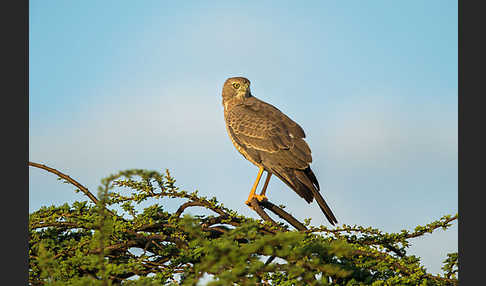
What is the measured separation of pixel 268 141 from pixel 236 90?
159cm

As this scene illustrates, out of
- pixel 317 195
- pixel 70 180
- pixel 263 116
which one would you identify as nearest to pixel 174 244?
pixel 70 180

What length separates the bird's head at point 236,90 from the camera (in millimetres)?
8375

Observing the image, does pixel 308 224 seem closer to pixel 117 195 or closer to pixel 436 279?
pixel 436 279

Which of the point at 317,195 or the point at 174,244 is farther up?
the point at 317,195

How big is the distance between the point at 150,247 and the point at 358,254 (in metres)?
1.62

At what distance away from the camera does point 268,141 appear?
7.18m

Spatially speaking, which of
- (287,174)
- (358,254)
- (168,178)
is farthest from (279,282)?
(287,174)

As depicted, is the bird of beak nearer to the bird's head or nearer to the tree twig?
the bird's head

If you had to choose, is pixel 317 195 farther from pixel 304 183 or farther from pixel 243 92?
pixel 243 92

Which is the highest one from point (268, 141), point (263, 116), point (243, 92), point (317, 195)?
point (243, 92)

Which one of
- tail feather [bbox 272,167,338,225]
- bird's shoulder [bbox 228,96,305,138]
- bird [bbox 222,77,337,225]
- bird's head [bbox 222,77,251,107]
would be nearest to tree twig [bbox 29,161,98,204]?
bird [bbox 222,77,337,225]

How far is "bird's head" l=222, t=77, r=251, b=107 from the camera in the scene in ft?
27.5

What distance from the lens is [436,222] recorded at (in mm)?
4164

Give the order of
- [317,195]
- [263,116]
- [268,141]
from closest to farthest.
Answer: [317,195]
[268,141]
[263,116]
